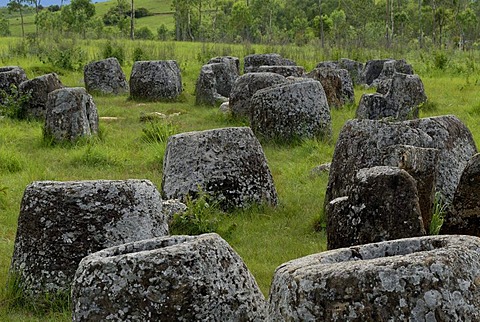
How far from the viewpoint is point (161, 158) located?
11414 mm

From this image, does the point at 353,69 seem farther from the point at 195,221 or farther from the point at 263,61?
the point at 195,221

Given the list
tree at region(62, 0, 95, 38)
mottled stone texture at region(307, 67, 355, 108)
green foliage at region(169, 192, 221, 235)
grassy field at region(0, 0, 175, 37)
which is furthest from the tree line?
green foliage at region(169, 192, 221, 235)

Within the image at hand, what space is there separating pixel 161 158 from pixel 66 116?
8.09ft

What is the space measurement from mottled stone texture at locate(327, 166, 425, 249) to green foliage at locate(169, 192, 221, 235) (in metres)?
2.11

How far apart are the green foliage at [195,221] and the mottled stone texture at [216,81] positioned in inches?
425

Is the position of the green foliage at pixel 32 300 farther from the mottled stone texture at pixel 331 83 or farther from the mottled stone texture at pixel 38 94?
the mottled stone texture at pixel 331 83

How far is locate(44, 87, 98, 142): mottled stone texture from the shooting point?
12961 millimetres

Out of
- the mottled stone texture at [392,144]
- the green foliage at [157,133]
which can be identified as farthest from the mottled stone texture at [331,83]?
the mottled stone texture at [392,144]

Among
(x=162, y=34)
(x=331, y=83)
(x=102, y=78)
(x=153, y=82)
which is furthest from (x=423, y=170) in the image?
(x=162, y=34)

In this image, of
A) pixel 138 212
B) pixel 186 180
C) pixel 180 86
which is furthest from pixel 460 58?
pixel 138 212

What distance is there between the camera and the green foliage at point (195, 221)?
297 inches

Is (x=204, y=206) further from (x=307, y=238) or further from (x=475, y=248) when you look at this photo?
(x=475, y=248)

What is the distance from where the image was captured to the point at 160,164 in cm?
1129

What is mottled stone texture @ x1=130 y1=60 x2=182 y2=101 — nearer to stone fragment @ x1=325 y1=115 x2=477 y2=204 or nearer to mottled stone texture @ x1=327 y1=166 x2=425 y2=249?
stone fragment @ x1=325 y1=115 x2=477 y2=204
